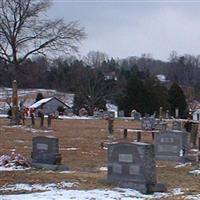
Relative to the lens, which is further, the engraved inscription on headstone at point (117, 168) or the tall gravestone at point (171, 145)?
the tall gravestone at point (171, 145)

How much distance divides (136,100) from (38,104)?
795 inches

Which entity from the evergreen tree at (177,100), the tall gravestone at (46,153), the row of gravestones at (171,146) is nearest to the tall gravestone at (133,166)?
the tall gravestone at (46,153)

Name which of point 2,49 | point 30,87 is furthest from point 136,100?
point 30,87

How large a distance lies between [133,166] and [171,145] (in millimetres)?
8186

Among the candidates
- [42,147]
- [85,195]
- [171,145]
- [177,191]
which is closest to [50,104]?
[171,145]

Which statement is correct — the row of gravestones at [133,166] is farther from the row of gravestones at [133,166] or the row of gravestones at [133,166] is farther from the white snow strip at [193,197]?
the white snow strip at [193,197]

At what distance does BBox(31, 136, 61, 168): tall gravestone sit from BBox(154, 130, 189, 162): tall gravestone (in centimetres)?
499

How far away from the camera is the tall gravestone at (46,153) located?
54.6ft

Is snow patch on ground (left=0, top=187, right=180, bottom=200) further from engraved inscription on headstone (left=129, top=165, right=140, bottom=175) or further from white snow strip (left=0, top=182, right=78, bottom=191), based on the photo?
engraved inscription on headstone (left=129, top=165, right=140, bottom=175)

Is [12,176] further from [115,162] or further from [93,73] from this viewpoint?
[93,73]

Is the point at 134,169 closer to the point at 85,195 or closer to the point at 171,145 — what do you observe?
the point at 85,195

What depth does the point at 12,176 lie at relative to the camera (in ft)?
46.3

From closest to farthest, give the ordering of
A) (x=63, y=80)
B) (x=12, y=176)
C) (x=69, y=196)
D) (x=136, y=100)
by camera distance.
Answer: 1. (x=69, y=196)
2. (x=12, y=176)
3. (x=136, y=100)
4. (x=63, y=80)

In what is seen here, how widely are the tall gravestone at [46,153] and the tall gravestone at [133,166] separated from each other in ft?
11.9
